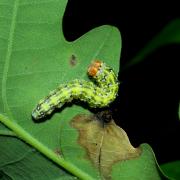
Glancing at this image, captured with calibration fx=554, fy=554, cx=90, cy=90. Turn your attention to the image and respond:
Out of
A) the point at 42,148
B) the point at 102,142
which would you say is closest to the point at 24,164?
the point at 42,148

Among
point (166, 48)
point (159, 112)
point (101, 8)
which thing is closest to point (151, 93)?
point (159, 112)

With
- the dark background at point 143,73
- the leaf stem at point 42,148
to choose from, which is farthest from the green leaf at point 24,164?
the dark background at point 143,73

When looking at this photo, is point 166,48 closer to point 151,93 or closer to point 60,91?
point 151,93

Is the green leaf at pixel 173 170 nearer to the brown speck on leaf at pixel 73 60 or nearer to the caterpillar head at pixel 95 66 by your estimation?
the caterpillar head at pixel 95 66

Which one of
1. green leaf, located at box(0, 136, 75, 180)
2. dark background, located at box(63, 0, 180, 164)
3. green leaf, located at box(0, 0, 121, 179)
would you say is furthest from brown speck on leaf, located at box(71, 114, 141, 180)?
dark background, located at box(63, 0, 180, 164)

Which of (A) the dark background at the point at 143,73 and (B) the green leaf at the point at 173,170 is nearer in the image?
(B) the green leaf at the point at 173,170

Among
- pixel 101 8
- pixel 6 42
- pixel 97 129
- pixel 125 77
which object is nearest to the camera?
pixel 6 42

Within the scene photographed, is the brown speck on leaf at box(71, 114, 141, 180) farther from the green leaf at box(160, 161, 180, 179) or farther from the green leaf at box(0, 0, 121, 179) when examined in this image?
the green leaf at box(160, 161, 180, 179)
